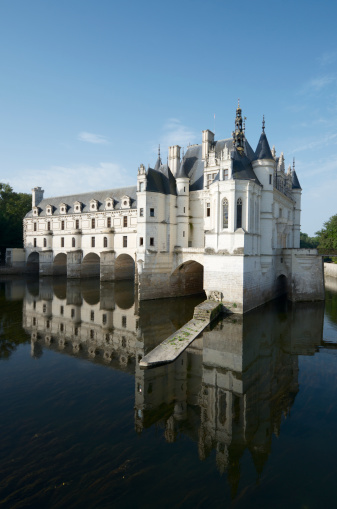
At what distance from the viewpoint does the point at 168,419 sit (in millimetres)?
10250

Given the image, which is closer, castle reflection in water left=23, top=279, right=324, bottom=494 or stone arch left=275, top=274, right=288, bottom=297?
castle reflection in water left=23, top=279, right=324, bottom=494

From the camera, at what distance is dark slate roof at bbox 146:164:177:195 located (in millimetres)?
28239

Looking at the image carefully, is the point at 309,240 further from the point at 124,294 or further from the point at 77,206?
the point at 124,294

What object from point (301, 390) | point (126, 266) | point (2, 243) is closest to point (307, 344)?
point (301, 390)

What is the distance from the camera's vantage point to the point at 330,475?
786 centimetres

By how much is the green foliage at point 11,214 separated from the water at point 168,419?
36.5 m

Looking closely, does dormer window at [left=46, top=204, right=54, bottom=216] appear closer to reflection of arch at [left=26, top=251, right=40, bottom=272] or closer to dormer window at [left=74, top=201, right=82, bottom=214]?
dormer window at [left=74, top=201, right=82, bottom=214]

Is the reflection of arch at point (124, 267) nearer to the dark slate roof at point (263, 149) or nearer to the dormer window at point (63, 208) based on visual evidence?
the dormer window at point (63, 208)

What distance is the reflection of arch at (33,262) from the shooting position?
164 ft

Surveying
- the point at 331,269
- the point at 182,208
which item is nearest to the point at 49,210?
the point at 182,208

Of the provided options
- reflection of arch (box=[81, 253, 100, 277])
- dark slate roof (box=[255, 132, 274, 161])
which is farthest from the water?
reflection of arch (box=[81, 253, 100, 277])

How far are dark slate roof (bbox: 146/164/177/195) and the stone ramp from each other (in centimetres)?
1182

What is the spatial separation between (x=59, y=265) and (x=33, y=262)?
6146mm

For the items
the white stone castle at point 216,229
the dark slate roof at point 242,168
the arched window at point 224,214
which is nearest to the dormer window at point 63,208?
the white stone castle at point 216,229
